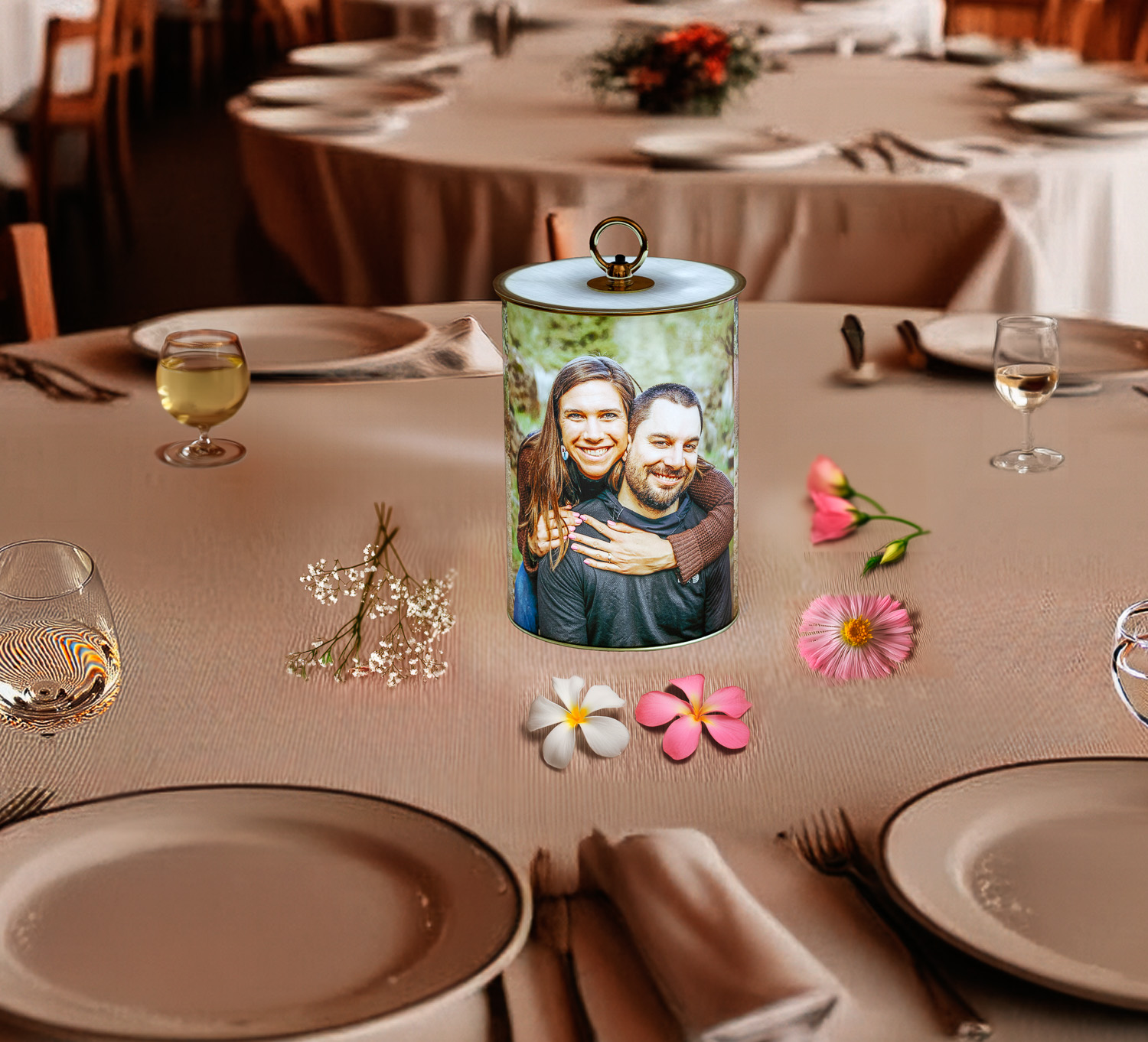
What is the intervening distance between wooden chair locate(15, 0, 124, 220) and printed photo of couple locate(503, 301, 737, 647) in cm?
386

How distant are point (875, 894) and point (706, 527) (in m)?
0.29

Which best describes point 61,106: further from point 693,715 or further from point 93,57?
point 693,715

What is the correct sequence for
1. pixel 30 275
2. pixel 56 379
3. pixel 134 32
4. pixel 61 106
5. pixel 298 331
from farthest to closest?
1. pixel 134 32
2. pixel 61 106
3. pixel 30 275
4. pixel 298 331
5. pixel 56 379

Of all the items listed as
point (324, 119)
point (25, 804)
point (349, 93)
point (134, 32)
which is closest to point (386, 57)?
point (349, 93)

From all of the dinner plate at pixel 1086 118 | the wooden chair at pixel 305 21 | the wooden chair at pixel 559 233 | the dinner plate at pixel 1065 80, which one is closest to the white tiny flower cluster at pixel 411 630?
the wooden chair at pixel 559 233

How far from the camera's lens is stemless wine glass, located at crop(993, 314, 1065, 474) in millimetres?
1342

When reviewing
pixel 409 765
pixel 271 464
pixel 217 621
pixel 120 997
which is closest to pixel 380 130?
pixel 271 464

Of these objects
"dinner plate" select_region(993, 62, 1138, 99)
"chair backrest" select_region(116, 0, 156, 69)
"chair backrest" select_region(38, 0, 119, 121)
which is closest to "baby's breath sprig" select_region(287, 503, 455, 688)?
"dinner plate" select_region(993, 62, 1138, 99)

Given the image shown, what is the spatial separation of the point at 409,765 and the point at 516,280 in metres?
0.31

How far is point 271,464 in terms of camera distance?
1.33 metres

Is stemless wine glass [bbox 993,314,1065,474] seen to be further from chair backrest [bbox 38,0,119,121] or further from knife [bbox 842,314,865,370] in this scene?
chair backrest [bbox 38,0,119,121]

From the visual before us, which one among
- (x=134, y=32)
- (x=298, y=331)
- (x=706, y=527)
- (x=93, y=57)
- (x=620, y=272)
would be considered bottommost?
(x=134, y=32)

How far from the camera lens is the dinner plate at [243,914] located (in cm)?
64

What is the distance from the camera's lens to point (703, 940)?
0.65 metres
